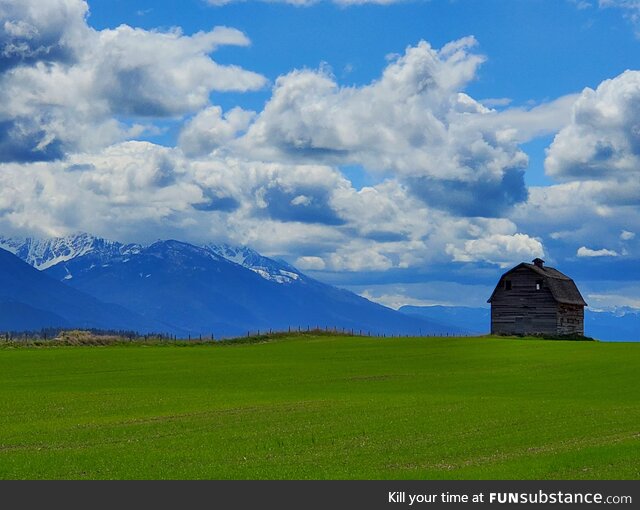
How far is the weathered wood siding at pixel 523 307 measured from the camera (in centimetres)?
13238

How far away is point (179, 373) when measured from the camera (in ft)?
258

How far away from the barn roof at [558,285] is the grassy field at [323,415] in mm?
37810

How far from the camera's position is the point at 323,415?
46.9 meters

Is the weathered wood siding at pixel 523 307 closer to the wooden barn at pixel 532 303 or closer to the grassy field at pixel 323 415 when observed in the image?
the wooden barn at pixel 532 303

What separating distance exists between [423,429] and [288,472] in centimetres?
1179
